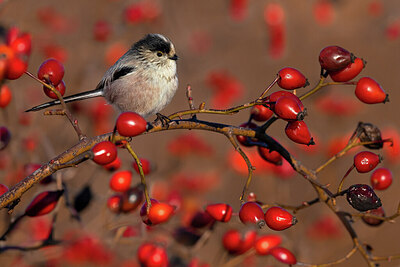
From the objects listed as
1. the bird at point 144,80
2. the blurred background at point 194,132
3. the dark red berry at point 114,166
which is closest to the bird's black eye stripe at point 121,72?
the bird at point 144,80

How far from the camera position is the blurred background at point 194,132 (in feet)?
11.1

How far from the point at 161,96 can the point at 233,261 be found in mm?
1393

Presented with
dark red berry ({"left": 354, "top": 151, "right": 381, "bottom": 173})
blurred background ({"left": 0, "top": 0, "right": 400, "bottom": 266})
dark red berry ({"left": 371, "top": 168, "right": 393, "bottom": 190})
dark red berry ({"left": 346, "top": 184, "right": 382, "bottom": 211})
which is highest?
dark red berry ({"left": 354, "top": 151, "right": 381, "bottom": 173})

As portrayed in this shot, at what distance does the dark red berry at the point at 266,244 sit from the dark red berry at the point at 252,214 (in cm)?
91

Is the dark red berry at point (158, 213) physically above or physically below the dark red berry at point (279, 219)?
below

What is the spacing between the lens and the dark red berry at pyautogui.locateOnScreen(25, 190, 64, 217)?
2.20m

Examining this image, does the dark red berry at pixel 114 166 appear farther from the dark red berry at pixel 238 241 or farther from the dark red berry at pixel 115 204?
the dark red berry at pixel 238 241

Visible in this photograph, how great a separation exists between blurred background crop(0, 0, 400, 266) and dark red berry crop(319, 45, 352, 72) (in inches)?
43.1

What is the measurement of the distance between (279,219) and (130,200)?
1.06m

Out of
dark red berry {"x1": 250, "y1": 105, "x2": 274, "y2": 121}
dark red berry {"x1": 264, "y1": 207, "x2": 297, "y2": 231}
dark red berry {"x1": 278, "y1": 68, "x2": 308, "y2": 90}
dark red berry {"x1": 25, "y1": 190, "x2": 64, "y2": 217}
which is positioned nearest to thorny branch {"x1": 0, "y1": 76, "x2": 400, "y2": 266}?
dark red berry {"x1": 278, "y1": 68, "x2": 308, "y2": 90}

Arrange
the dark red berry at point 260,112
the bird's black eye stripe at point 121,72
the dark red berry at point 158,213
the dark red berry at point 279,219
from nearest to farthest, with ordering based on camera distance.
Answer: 1. the dark red berry at point 279,219
2. the dark red berry at point 158,213
3. the dark red berry at point 260,112
4. the bird's black eye stripe at point 121,72

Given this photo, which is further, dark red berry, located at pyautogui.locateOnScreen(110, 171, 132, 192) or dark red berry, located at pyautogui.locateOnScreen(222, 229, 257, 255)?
dark red berry, located at pyautogui.locateOnScreen(222, 229, 257, 255)

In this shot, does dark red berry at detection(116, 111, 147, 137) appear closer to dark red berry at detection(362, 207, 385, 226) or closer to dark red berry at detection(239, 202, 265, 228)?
dark red berry at detection(239, 202, 265, 228)

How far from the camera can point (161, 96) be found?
3.51m
